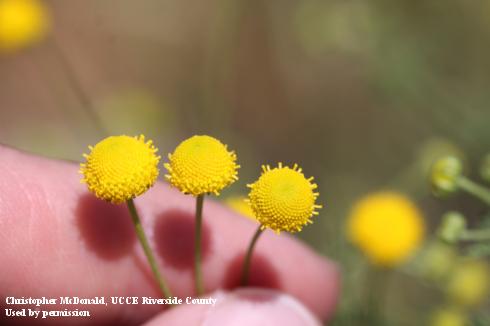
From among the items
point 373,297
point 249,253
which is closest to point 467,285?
point 373,297

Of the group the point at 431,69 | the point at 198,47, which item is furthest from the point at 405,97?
the point at 198,47

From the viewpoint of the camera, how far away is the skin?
2.42 metres

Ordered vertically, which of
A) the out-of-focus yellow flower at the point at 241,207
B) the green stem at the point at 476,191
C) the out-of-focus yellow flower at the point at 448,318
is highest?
the green stem at the point at 476,191

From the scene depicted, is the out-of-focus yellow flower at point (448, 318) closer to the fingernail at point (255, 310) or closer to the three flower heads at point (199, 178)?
the fingernail at point (255, 310)

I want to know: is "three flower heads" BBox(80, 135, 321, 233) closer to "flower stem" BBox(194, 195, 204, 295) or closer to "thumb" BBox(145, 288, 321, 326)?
"flower stem" BBox(194, 195, 204, 295)

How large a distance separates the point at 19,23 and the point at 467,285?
3246mm

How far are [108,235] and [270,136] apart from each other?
8.95 ft

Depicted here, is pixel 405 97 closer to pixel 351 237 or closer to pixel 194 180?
pixel 351 237

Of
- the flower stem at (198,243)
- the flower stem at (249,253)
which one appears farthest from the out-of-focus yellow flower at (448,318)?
the flower stem at (198,243)

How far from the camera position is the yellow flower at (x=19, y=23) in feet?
13.5

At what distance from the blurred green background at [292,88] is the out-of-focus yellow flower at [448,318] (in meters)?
0.25

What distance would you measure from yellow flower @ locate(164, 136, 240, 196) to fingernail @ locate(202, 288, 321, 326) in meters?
0.66

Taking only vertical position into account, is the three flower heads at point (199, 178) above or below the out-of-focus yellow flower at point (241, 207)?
above

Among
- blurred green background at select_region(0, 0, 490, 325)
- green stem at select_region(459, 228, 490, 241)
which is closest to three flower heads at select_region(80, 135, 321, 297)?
green stem at select_region(459, 228, 490, 241)
